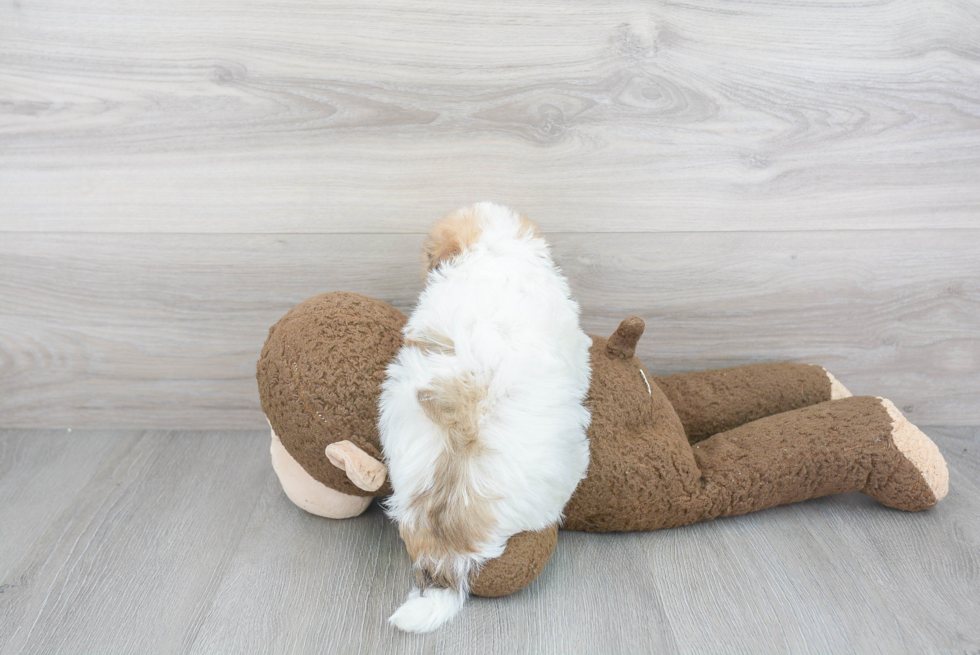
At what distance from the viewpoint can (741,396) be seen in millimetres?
927

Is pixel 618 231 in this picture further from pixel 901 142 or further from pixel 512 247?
pixel 901 142

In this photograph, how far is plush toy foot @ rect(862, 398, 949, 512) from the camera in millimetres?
813

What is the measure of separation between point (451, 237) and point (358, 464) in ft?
0.90

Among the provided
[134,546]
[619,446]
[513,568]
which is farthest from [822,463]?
[134,546]

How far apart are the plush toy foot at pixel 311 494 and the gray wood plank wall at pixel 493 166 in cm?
24

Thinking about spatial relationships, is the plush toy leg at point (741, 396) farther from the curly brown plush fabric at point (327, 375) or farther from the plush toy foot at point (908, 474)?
the curly brown plush fabric at point (327, 375)

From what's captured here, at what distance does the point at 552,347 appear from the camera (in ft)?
2.22

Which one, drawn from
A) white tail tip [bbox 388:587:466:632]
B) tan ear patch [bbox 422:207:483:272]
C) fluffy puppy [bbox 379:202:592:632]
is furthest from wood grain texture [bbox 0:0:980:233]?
white tail tip [bbox 388:587:466:632]

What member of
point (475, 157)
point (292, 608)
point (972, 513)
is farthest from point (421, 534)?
point (972, 513)

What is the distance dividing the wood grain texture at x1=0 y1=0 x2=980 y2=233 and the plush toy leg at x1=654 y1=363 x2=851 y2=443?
23 cm

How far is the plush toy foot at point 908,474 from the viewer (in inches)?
32.0

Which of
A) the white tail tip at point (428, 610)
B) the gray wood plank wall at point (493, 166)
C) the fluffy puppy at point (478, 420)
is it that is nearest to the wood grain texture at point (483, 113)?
the gray wood plank wall at point (493, 166)

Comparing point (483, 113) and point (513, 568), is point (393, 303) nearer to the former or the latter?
point (483, 113)

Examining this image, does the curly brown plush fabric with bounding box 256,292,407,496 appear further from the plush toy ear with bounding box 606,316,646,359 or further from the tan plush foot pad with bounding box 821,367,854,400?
the tan plush foot pad with bounding box 821,367,854,400
